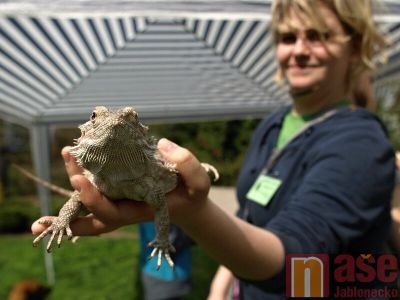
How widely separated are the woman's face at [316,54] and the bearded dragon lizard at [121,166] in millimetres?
1356

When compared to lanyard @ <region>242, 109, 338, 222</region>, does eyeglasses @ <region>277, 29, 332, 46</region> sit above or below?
above

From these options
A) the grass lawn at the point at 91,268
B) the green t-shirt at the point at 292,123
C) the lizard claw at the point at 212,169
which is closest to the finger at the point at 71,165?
the lizard claw at the point at 212,169

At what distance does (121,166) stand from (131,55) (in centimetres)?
304

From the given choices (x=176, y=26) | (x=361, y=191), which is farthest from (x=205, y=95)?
(x=361, y=191)

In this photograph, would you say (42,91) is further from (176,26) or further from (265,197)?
(265,197)

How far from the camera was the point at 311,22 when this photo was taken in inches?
93.6

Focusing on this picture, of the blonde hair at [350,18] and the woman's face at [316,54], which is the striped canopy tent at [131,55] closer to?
the blonde hair at [350,18]

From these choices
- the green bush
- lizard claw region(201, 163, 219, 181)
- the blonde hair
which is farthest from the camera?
the green bush

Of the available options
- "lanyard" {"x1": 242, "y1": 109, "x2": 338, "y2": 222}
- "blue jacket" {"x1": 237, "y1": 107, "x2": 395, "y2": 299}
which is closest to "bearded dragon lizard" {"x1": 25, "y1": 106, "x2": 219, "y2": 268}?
"blue jacket" {"x1": 237, "y1": 107, "x2": 395, "y2": 299}

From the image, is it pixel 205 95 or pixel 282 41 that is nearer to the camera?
pixel 282 41

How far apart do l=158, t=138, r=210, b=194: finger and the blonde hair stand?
1.37 metres

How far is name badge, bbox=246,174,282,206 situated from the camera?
2252mm

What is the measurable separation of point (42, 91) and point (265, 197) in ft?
9.23

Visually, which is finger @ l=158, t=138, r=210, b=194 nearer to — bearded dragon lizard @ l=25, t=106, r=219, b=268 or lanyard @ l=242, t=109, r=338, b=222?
bearded dragon lizard @ l=25, t=106, r=219, b=268
